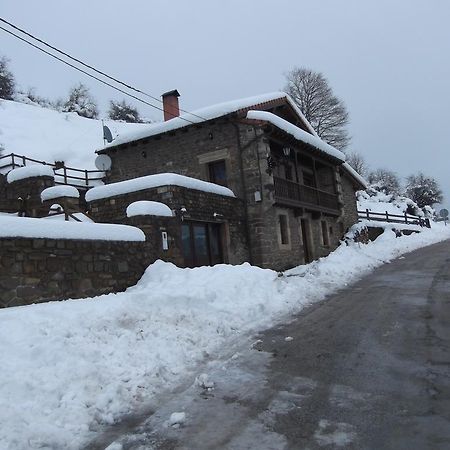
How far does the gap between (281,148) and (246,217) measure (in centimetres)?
505

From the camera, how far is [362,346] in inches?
287

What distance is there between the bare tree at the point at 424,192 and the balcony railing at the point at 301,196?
42.7 metres

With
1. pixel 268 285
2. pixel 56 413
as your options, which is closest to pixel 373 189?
pixel 268 285

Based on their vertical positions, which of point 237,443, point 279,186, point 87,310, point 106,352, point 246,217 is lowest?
point 237,443

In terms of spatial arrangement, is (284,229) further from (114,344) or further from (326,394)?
(326,394)

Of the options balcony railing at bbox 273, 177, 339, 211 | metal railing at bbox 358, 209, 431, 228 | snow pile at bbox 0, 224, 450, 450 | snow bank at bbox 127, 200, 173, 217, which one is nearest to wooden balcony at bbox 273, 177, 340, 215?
balcony railing at bbox 273, 177, 339, 211

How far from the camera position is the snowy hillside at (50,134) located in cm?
3828

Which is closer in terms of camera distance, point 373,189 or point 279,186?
point 279,186

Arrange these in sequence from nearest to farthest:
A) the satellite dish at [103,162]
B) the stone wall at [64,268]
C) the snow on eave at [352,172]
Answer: the stone wall at [64,268]
the satellite dish at [103,162]
the snow on eave at [352,172]

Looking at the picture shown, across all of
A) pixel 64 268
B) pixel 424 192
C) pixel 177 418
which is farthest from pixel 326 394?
pixel 424 192

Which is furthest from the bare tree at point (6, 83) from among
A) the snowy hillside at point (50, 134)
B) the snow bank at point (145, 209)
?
the snow bank at point (145, 209)

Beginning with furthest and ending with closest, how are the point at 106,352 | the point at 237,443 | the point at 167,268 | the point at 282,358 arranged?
the point at 167,268 → the point at 282,358 → the point at 106,352 → the point at 237,443

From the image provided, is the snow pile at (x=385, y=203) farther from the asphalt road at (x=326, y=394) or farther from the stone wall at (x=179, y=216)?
the asphalt road at (x=326, y=394)

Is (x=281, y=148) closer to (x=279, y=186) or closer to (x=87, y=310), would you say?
(x=279, y=186)
